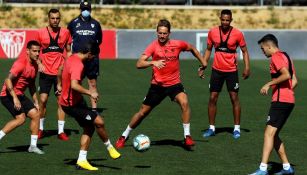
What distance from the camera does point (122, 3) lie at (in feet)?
140

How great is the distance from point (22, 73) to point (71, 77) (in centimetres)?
180

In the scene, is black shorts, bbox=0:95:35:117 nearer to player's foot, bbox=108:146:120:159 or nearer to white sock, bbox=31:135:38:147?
white sock, bbox=31:135:38:147

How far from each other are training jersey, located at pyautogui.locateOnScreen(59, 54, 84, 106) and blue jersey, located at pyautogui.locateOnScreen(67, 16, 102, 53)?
467 cm

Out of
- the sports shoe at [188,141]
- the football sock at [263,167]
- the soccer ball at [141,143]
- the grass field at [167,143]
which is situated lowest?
the grass field at [167,143]

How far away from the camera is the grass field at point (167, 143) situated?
1289cm

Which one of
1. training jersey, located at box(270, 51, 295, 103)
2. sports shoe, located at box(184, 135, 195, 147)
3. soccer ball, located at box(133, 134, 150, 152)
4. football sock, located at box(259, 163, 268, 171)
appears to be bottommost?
sports shoe, located at box(184, 135, 195, 147)

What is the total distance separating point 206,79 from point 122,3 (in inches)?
654

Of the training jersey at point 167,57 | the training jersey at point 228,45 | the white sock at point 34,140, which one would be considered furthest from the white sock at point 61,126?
the training jersey at point 228,45

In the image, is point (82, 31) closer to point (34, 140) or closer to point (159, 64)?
point (34, 140)

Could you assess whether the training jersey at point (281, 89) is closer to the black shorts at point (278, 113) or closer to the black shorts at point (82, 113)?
the black shorts at point (278, 113)

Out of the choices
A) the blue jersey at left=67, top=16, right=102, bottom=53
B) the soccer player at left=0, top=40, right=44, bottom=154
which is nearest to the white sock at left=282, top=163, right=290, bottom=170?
the soccer player at left=0, top=40, right=44, bottom=154

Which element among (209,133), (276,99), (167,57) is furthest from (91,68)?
(276,99)

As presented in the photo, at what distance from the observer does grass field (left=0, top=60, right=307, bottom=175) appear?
12891 millimetres

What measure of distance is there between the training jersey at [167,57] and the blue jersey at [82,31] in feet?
9.94
